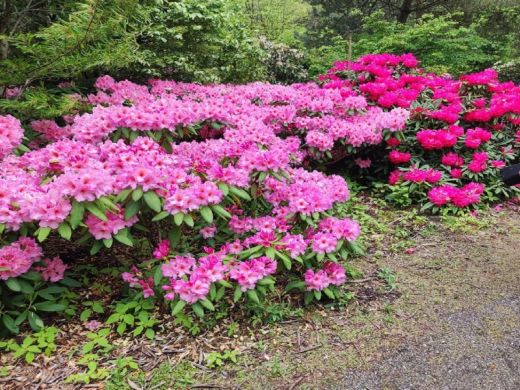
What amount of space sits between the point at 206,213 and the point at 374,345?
987 mm

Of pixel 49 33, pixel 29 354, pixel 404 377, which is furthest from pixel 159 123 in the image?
pixel 404 377

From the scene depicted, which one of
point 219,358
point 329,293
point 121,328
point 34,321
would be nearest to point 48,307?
point 34,321

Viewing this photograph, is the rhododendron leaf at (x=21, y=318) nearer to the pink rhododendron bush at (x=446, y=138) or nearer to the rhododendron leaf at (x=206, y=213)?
the rhododendron leaf at (x=206, y=213)

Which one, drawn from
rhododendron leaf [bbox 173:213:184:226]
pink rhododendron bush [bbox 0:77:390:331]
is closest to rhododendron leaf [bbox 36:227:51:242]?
pink rhododendron bush [bbox 0:77:390:331]

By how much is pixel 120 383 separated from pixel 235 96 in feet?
8.13

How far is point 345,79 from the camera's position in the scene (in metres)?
5.03

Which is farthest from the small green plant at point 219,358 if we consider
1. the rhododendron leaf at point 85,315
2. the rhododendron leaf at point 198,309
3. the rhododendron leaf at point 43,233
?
the rhododendron leaf at point 43,233

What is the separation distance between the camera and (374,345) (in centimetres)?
205

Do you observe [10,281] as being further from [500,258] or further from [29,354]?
[500,258]

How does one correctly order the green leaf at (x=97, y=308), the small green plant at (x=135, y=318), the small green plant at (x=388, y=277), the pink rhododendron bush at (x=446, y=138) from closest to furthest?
the small green plant at (x=135, y=318) < the green leaf at (x=97, y=308) < the small green plant at (x=388, y=277) < the pink rhododendron bush at (x=446, y=138)

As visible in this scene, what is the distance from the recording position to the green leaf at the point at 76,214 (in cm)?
174

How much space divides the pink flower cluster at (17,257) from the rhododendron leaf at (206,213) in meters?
0.75

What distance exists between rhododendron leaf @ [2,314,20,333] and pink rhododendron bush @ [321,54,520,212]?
9.28 ft

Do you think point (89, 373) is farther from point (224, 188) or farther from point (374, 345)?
point (374, 345)
